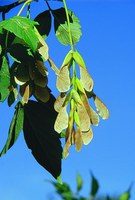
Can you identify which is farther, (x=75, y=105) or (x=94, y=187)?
(x=75, y=105)

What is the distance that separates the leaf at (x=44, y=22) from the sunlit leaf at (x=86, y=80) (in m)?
0.24

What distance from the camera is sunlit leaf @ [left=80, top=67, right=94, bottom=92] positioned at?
0.93 m

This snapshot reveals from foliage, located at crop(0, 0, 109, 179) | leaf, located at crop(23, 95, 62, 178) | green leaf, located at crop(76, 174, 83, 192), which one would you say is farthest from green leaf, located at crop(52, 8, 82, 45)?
green leaf, located at crop(76, 174, 83, 192)

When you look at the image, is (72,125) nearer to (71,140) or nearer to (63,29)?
(71,140)

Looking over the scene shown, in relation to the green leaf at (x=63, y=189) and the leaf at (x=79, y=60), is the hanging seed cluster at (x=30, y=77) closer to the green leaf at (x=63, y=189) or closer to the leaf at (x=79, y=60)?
the leaf at (x=79, y=60)

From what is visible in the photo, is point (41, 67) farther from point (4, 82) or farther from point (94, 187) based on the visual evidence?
point (94, 187)

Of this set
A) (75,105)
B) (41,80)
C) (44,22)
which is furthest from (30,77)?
(44,22)

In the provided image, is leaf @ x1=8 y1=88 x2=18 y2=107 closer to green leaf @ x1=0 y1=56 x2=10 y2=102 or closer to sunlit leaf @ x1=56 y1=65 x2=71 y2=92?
green leaf @ x1=0 y1=56 x2=10 y2=102

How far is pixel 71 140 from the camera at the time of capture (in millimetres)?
892

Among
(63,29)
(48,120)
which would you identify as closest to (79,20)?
(63,29)

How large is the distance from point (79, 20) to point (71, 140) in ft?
1.27

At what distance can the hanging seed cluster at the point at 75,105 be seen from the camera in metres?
0.89

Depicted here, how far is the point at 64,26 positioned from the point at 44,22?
0.05m

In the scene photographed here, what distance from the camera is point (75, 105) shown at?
906 mm
